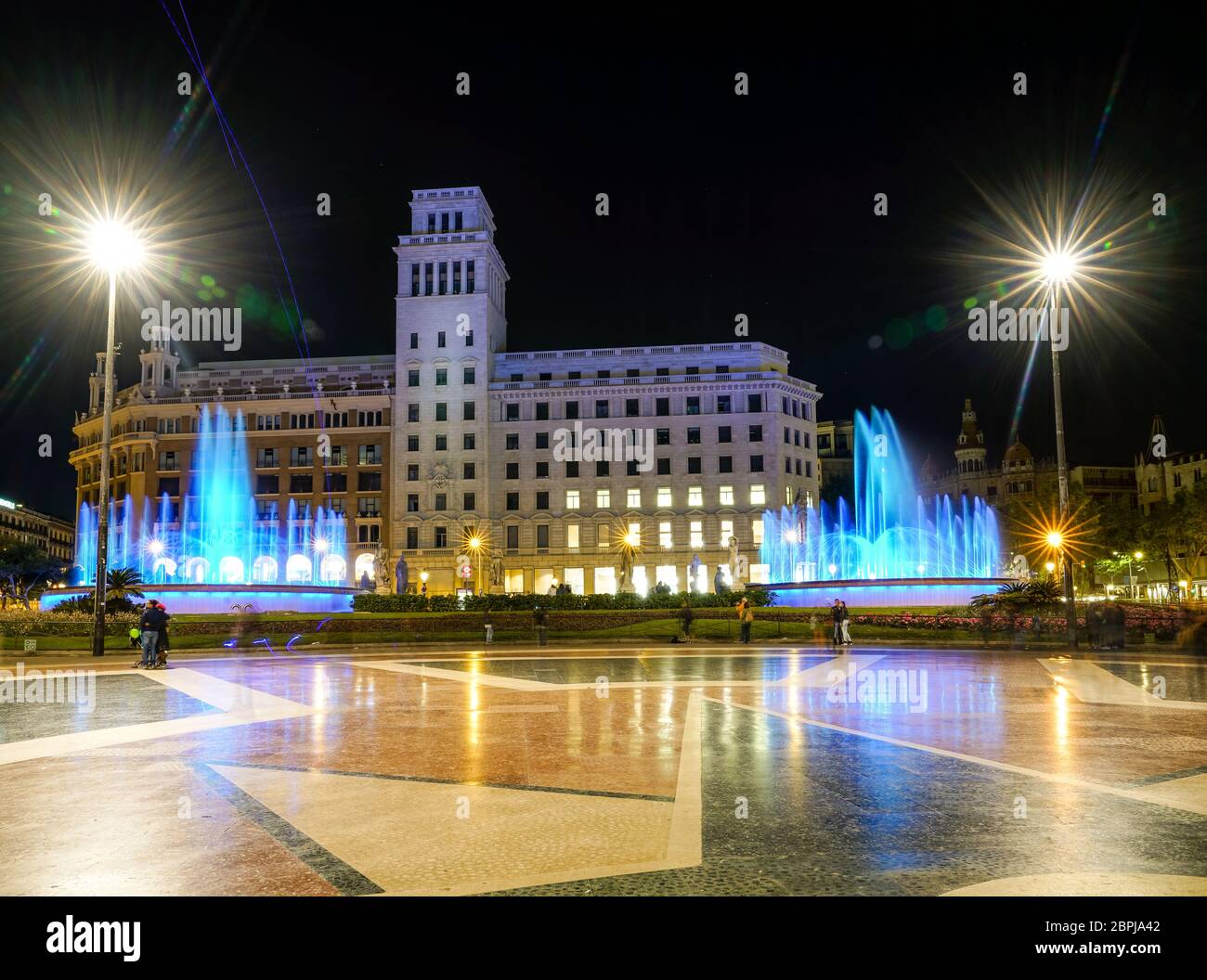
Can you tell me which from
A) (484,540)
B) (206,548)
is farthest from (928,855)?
(206,548)

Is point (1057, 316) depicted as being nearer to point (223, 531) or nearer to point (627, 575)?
point (627, 575)

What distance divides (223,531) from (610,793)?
79777 mm

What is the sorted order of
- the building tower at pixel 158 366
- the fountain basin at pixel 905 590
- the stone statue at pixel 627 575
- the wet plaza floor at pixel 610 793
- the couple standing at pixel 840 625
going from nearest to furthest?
the wet plaza floor at pixel 610 793 < the couple standing at pixel 840 625 < the fountain basin at pixel 905 590 < the stone statue at pixel 627 575 < the building tower at pixel 158 366

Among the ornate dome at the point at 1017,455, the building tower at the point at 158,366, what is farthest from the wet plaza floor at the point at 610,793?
the ornate dome at the point at 1017,455

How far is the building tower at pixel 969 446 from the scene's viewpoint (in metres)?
121

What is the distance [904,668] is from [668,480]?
5834 cm

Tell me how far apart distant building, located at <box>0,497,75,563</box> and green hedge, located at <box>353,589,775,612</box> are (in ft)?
290

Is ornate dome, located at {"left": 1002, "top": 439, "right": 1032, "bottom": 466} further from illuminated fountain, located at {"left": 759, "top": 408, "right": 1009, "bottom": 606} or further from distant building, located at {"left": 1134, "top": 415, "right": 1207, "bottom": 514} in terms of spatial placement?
illuminated fountain, located at {"left": 759, "top": 408, "right": 1009, "bottom": 606}

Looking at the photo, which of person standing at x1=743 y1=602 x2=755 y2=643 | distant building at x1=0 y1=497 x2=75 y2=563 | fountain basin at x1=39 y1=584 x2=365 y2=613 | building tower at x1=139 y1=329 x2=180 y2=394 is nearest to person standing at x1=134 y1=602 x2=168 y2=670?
person standing at x1=743 y1=602 x2=755 y2=643

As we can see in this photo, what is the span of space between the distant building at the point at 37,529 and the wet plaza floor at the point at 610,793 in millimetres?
118562

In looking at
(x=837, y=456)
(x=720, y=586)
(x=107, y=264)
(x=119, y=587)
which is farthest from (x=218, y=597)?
(x=837, y=456)

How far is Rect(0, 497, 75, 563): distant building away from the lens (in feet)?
407

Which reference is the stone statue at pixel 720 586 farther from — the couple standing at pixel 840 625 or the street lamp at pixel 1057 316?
the street lamp at pixel 1057 316
